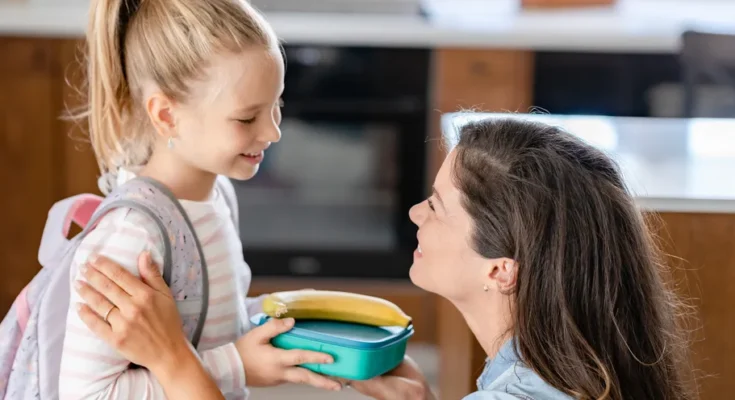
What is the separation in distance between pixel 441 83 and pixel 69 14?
1.13m

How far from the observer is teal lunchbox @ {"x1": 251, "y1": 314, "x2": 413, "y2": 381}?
1252mm

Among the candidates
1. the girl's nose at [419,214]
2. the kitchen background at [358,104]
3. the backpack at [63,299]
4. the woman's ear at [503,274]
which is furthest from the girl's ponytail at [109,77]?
the kitchen background at [358,104]

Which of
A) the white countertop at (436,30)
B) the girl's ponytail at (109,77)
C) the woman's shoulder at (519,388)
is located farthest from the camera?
the white countertop at (436,30)

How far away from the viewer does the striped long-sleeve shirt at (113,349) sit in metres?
1.21

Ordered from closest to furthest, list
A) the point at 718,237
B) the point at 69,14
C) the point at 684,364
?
1. the point at 684,364
2. the point at 718,237
3. the point at 69,14

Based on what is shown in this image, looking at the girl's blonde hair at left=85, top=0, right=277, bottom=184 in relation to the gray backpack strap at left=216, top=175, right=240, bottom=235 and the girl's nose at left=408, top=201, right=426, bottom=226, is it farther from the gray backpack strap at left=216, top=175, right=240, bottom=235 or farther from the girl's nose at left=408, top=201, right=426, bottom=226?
the girl's nose at left=408, top=201, right=426, bottom=226

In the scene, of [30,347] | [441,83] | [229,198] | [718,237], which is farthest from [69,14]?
[718,237]

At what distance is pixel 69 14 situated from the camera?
2.80 m

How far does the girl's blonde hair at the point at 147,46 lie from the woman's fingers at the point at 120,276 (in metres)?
0.23

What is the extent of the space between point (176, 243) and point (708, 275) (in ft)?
2.55

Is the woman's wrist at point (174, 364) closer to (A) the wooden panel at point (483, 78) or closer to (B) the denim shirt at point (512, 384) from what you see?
(B) the denim shirt at point (512, 384)

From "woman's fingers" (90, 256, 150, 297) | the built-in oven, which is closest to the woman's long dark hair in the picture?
"woman's fingers" (90, 256, 150, 297)

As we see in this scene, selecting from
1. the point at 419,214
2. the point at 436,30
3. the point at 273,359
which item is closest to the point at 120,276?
the point at 273,359

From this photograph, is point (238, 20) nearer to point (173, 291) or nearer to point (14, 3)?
point (173, 291)
